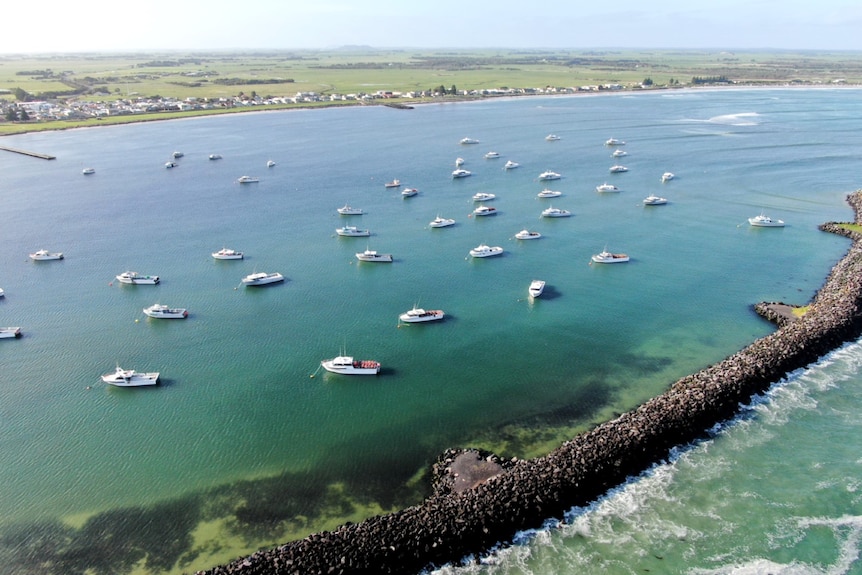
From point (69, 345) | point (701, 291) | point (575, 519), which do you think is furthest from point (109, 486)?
point (701, 291)

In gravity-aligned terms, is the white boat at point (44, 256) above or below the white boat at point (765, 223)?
below

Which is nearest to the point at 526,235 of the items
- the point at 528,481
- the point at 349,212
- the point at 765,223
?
the point at 349,212

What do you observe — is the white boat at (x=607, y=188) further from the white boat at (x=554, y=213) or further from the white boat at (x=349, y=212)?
the white boat at (x=349, y=212)

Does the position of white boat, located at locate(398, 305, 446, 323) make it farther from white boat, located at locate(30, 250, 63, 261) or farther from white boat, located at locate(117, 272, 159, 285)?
white boat, located at locate(30, 250, 63, 261)

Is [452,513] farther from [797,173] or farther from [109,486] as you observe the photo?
[797,173]

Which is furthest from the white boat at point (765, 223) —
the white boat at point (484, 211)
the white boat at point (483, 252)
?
the white boat at point (483, 252)

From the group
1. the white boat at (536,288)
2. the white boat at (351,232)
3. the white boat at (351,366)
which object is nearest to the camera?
the white boat at (351,366)

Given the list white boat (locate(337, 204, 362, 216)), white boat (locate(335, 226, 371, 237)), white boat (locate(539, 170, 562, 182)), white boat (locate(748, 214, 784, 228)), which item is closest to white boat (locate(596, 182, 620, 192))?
white boat (locate(539, 170, 562, 182))
